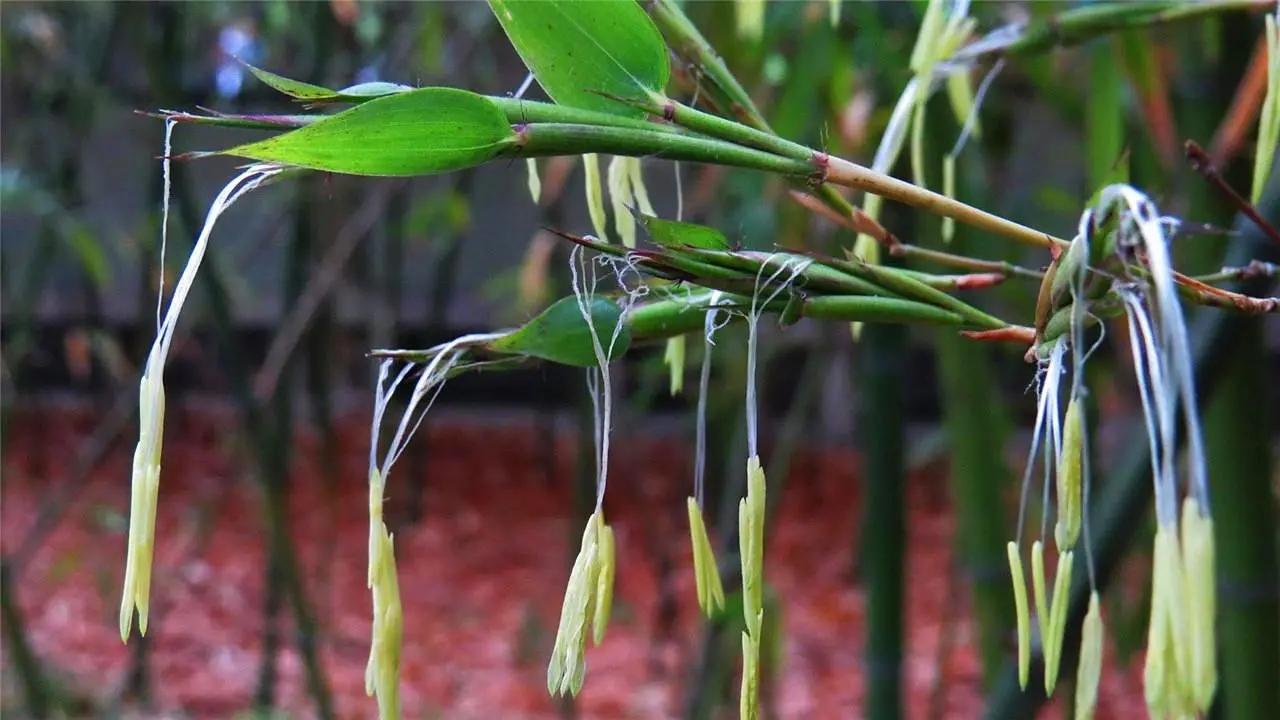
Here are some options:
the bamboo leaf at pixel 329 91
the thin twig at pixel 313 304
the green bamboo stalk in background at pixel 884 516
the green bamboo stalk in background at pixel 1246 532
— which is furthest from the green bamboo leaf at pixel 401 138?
the thin twig at pixel 313 304

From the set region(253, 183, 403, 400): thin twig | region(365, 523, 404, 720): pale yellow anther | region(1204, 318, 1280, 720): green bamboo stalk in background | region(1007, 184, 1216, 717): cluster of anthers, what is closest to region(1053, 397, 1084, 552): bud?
region(1007, 184, 1216, 717): cluster of anthers

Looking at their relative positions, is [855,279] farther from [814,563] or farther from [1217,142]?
[814,563]

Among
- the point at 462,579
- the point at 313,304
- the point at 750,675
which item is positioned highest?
the point at 313,304

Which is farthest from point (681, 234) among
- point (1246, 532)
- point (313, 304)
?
point (313, 304)

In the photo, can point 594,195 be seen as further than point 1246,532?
No

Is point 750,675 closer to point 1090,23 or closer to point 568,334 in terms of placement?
point 568,334

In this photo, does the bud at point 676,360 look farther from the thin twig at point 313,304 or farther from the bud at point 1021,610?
the thin twig at point 313,304
